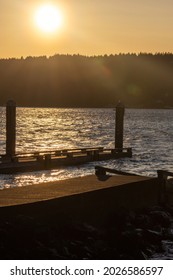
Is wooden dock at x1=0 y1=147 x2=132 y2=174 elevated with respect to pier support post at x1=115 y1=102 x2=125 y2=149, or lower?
lower

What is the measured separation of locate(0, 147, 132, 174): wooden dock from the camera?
28141 millimetres

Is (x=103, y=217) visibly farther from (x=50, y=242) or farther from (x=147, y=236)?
(x=50, y=242)

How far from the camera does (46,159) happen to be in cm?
2950

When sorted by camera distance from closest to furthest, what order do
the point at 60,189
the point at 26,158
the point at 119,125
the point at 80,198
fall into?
1. the point at 80,198
2. the point at 60,189
3. the point at 26,158
4. the point at 119,125

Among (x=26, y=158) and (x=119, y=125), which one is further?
(x=119, y=125)

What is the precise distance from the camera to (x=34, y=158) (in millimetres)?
30031

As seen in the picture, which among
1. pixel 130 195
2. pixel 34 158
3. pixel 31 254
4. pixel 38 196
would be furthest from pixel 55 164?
pixel 31 254

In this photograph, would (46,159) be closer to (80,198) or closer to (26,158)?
(26,158)

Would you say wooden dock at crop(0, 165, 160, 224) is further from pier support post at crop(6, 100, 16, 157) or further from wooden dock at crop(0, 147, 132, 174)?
pier support post at crop(6, 100, 16, 157)

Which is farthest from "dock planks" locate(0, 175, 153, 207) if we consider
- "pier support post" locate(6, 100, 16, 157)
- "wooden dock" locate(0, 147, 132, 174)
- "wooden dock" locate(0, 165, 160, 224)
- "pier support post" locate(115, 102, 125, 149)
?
"pier support post" locate(115, 102, 125, 149)

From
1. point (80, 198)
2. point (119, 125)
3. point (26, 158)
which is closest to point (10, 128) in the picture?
point (26, 158)

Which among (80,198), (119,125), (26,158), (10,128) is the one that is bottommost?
(26,158)

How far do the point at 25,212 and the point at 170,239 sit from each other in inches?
198

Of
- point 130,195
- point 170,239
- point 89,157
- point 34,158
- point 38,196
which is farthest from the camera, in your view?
point 89,157
